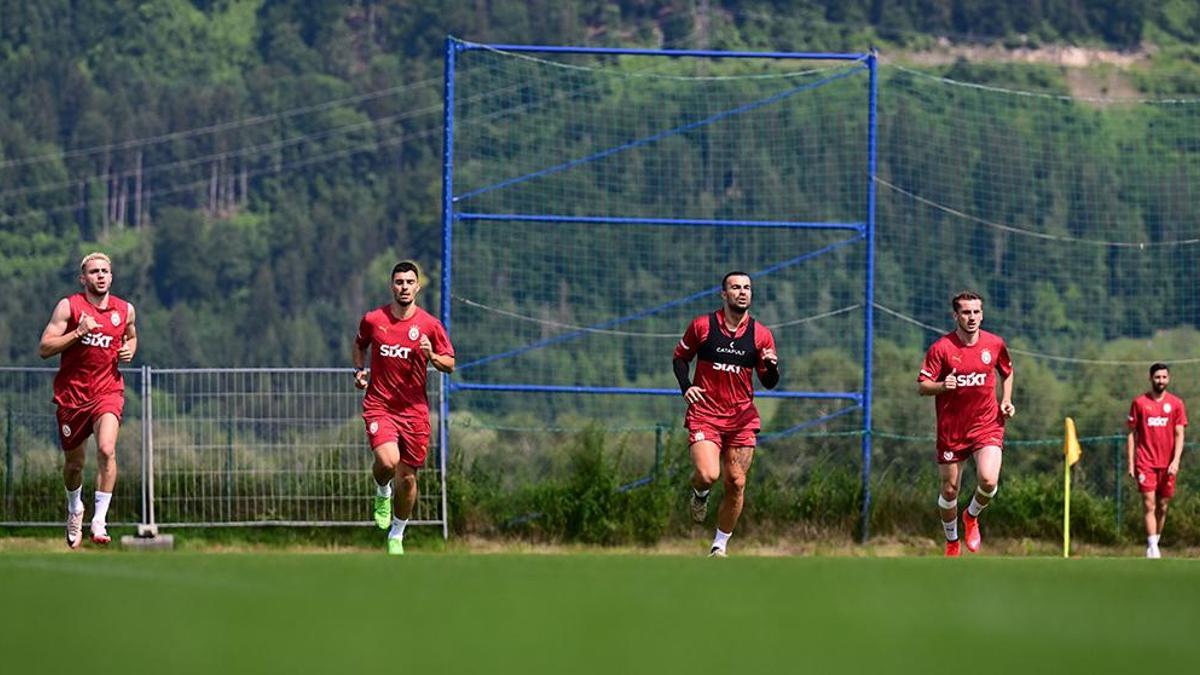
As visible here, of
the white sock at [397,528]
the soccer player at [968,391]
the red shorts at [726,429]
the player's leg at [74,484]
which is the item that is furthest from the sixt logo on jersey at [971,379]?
the player's leg at [74,484]

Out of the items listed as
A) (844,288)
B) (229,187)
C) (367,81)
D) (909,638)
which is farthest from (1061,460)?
(367,81)

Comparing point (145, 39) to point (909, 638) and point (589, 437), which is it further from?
point (909, 638)

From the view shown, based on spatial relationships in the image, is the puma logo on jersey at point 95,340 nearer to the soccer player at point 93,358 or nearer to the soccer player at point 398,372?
the soccer player at point 93,358

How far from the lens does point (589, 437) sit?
67.4 ft

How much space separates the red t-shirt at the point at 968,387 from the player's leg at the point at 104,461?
17.8 ft

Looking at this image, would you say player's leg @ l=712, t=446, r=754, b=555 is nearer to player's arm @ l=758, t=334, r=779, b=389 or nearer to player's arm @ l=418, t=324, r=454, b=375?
player's arm @ l=758, t=334, r=779, b=389

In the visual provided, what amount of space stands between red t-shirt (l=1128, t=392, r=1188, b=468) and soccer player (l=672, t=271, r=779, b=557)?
7.23 metres

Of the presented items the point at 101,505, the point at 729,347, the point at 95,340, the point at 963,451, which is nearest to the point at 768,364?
the point at 729,347

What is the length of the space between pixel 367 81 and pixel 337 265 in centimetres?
3239

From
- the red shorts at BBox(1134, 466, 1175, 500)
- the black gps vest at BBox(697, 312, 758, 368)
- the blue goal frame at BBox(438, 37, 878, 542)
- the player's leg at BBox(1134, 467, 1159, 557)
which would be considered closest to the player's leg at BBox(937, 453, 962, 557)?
the black gps vest at BBox(697, 312, 758, 368)

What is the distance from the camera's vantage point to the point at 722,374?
14617mm

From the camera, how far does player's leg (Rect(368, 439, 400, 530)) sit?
48.3 feet

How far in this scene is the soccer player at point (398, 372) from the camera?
14695mm

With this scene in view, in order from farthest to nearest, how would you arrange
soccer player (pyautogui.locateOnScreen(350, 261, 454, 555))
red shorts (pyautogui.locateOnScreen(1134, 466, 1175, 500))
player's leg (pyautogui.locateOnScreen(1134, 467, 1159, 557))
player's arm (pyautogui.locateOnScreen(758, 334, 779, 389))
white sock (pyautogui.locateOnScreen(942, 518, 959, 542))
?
red shorts (pyautogui.locateOnScreen(1134, 466, 1175, 500)) → player's leg (pyautogui.locateOnScreen(1134, 467, 1159, 557)) → white sock (pyautogui.locateOnScreen(942, 518, 959, 542)) → soccer player (pyautogui.locateOnScreen(350, 261, 454, 555)) → player's arm (pyautogui.locateOnScreen(758, 334, 779, 389))
